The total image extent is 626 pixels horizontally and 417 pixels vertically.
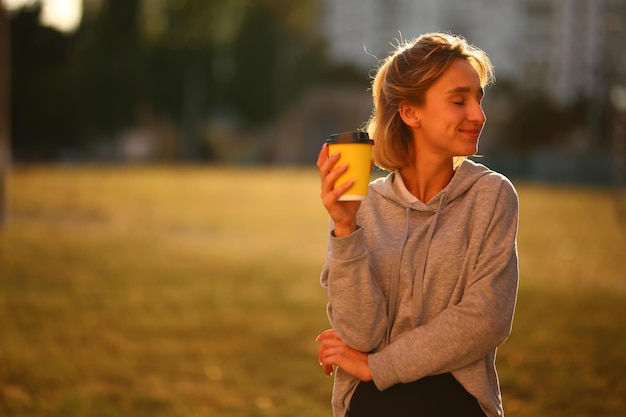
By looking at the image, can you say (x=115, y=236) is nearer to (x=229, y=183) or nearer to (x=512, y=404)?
(x=512, y=404)

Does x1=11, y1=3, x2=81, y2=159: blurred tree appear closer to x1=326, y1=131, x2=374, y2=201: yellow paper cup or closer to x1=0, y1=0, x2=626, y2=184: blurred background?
x1=0, y1=0, x2=626, y2=184: blurred background

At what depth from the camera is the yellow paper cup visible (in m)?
1.92

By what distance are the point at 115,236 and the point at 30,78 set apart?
27.9 meters

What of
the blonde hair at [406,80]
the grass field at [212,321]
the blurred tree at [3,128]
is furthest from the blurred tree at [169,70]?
the blonde hair at [406,80]

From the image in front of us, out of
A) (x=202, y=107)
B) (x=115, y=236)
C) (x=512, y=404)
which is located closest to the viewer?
Answer: (x=512, y=404)

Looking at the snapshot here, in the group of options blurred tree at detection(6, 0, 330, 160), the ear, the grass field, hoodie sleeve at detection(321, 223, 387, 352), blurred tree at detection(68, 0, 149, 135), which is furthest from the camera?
blurred tree at detection(68, 0, 149, 135)

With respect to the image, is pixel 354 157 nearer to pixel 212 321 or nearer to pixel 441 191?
pixel 441 191

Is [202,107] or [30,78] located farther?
[202,107]

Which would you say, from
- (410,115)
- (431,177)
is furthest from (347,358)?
(410,115)

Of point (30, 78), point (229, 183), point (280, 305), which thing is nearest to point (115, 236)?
point (280, 305)

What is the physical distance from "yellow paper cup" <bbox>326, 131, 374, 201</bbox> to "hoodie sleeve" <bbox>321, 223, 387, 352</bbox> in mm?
120

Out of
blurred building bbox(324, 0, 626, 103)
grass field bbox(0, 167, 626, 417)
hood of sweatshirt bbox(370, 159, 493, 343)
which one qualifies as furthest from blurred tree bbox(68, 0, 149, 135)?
hood of sweatshirt bbox(370, 159, 493, 343)

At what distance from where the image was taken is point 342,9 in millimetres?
74000

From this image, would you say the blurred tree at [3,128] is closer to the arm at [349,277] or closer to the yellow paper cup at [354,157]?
the arm at [349,277]
